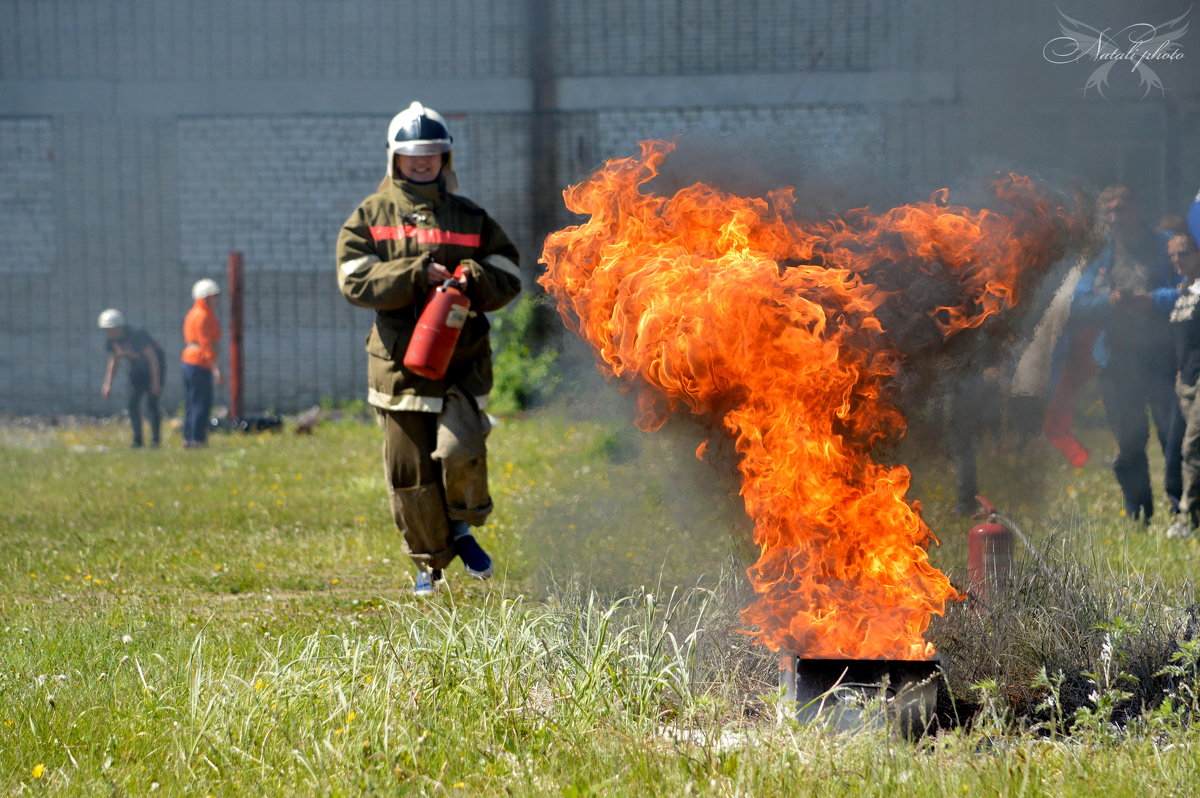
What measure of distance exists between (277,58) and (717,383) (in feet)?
47.2

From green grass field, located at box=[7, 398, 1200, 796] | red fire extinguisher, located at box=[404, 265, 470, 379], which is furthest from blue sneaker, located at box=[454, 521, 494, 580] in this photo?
red fire extinguisher, located at box=[404, 265, 470, 379]

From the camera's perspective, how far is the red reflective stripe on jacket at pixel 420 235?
6.03 metres

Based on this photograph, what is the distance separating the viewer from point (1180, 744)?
138 inches

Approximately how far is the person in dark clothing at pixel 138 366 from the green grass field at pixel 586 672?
7452 mm

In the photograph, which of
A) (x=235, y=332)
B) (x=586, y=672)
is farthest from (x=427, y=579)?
(x=235, y=332)

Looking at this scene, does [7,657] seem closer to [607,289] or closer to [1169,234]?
[607,289]

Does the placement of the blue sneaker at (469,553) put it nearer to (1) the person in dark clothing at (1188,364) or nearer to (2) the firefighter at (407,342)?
(2) the firefighter at (407,342)

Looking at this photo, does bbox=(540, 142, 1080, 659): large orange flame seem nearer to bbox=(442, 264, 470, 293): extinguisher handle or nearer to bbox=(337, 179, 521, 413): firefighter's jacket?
bbox=(442, 264, 470, 293): extinguisher handle

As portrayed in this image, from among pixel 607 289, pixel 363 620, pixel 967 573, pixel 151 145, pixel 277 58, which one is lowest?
pixel 363 620

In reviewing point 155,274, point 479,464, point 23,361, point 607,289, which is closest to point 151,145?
point 155,274

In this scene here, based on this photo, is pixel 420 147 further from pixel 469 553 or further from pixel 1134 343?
pixel 1134 343

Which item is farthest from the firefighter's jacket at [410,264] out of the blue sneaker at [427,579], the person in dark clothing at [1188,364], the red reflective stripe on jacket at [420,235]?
the person in dark clothing at [1188,364]

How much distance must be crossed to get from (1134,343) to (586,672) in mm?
5390

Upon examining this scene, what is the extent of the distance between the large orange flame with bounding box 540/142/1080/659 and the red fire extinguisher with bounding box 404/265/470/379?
1.36 m
